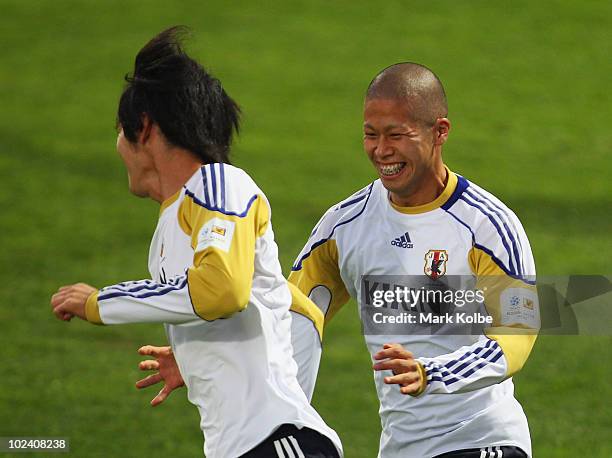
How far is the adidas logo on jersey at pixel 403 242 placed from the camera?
266 inches

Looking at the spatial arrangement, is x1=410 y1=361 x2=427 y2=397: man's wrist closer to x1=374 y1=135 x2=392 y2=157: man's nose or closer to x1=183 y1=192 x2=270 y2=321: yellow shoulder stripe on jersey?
x1=183 y1=192 x2=270 y2=321: yellow shoulder stripe on jersey

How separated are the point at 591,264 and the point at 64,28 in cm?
1537

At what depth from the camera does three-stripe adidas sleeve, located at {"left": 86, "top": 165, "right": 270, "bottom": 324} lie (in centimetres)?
503

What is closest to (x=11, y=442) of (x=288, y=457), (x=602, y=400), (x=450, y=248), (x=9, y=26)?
(x=602, y=400)

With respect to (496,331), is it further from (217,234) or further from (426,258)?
(217,234)

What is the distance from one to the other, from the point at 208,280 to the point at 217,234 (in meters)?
0.17

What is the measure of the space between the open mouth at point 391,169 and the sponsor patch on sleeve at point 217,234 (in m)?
1.54

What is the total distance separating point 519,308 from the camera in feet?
20.2

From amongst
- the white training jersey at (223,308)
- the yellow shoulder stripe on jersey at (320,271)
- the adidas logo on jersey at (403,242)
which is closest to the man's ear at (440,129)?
the adidas logo on jersey at (403,242)

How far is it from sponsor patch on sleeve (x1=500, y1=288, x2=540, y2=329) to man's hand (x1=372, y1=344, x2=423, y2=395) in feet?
2.39

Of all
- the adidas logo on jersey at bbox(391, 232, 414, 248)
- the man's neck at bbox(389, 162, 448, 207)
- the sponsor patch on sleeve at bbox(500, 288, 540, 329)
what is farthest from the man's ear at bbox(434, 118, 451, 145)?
the sponsor patch on sleeve at bbox(500, 288, 540, 329)

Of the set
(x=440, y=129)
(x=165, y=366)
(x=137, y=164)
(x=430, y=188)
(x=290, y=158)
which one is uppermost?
(x=290, y=158)

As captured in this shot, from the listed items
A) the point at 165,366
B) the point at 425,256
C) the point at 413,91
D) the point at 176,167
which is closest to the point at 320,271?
the point at 425,256

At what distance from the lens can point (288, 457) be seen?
17.0 ft
